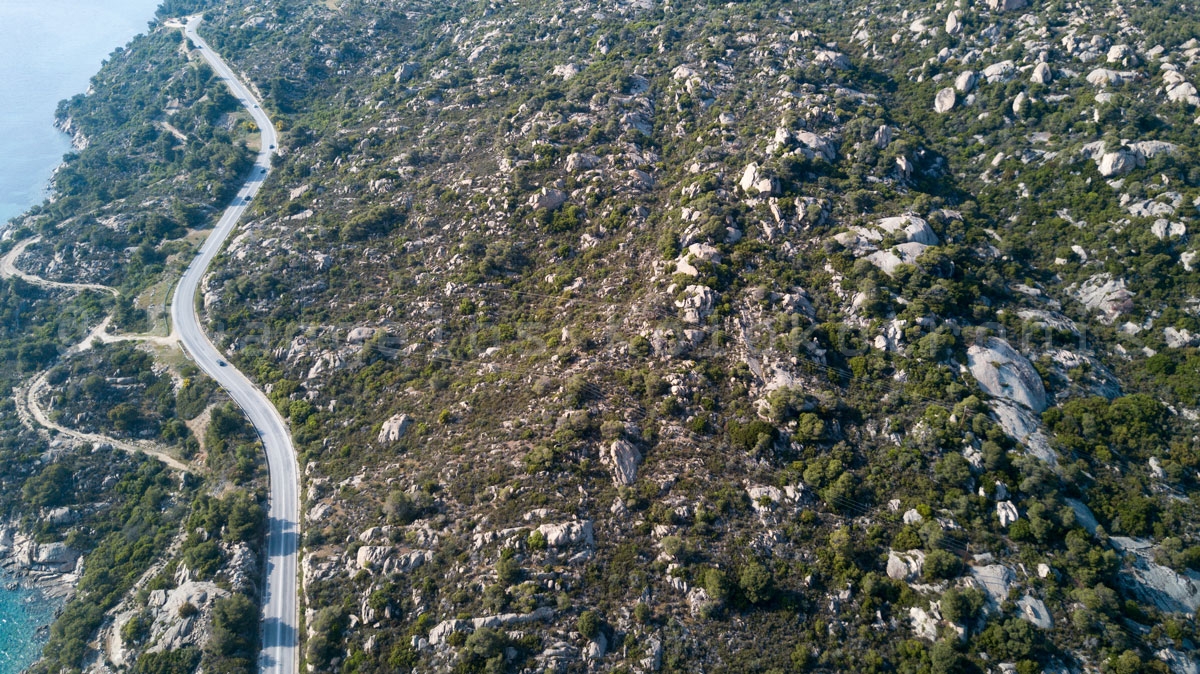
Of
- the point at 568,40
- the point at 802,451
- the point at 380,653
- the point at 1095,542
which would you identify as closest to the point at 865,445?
the point at 802,451

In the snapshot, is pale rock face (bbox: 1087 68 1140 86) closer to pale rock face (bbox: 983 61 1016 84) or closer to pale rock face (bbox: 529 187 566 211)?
pale rock face (bbox: 983 61 1016 84)

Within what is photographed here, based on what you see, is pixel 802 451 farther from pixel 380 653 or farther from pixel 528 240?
pixel 528 240

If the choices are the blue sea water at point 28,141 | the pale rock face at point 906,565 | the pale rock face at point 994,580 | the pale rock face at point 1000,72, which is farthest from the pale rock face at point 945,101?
the blue sea water at point 28,141

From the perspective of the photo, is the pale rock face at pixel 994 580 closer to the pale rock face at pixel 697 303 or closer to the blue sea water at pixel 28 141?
the pale rock face at pixel 697 303

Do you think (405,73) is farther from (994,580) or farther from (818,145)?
(994,580)

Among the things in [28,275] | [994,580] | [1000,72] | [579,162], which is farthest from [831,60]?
[28,275]

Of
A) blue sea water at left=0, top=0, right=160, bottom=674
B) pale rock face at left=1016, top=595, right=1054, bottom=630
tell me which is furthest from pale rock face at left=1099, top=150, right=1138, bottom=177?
blue sea water at left=0, top=0, right=160, bottom=674
